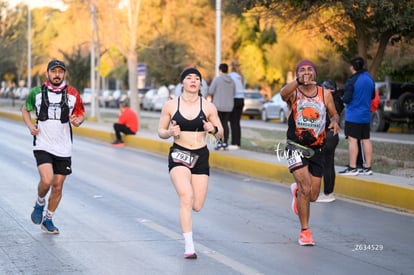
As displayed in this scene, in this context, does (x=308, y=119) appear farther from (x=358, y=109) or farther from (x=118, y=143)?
(x=118, y=143)

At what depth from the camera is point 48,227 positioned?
9.45m

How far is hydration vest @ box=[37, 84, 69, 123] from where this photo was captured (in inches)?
370

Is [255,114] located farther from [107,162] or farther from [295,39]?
[107,162]

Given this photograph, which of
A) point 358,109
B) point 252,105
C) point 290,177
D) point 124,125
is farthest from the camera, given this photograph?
point 252,105

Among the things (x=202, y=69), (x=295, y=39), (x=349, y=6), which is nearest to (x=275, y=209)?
(x=349, y=6)

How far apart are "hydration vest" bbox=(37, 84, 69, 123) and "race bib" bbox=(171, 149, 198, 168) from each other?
1.65 meters

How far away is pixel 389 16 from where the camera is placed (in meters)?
17.2

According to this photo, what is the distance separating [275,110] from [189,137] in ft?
107

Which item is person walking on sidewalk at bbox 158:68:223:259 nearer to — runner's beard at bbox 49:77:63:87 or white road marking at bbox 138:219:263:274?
white road marking at bbox 138:219:263:274

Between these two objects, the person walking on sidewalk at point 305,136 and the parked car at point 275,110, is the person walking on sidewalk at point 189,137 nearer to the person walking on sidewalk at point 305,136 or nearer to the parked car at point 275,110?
the person walking on sidewalk at point 305,136

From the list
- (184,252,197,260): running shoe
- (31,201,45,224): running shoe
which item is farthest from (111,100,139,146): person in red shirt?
(184,252,197,260): running shoe

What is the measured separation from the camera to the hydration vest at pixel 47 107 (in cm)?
941

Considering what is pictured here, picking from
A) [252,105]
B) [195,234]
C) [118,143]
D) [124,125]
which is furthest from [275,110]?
[195,234]

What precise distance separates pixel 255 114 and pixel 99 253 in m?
38.2
